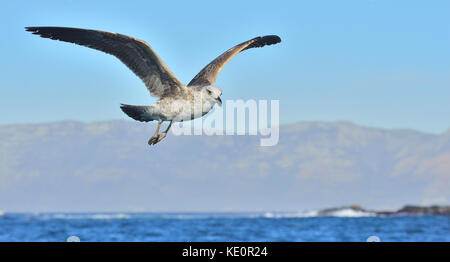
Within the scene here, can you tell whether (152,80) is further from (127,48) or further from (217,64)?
(217,64)

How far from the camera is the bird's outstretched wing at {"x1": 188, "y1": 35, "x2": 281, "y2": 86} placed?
42.6 feet

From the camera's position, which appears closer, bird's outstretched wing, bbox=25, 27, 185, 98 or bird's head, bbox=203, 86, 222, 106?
bird's head, bbox=203, 86, 222, 106

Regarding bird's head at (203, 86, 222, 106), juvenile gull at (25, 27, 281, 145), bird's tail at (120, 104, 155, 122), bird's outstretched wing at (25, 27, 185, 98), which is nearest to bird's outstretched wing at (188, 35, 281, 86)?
juvenile gull at (25, 27, 281, 145)

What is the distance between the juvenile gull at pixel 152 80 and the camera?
34.3ft

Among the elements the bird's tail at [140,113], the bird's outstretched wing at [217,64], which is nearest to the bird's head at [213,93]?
the bird's tail at [140,113]

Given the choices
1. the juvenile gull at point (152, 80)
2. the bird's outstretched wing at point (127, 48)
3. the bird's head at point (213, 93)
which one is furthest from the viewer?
the bird's outstretched wing at point (127, 48)

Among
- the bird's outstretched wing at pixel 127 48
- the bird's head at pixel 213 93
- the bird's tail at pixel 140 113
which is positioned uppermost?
the bird's outstretched wing at pixel 127 48

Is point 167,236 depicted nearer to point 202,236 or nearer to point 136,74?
point 202,236

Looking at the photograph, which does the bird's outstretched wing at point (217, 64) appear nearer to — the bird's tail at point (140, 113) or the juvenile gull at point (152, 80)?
the juvenile gull at point (152, 80)

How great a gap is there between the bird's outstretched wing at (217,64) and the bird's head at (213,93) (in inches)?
44.2

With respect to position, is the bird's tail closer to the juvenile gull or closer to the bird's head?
the juvenile gull

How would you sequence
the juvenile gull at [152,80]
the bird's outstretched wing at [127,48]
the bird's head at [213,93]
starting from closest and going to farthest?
the juvenile gull at [152,80]
the bird's head at [213,93]
the bird's outstretched wing at [127,48]
